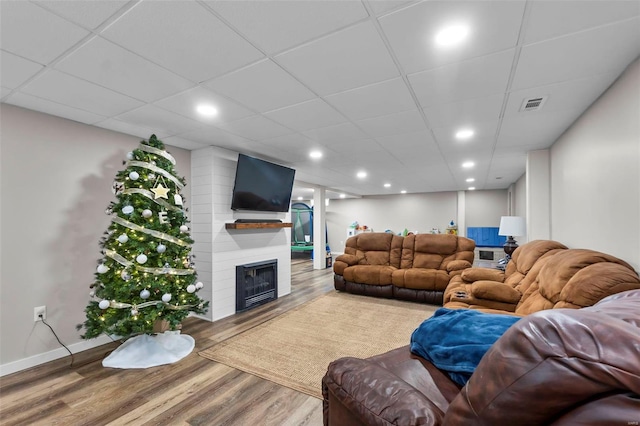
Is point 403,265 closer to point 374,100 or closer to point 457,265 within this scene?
point 457,265

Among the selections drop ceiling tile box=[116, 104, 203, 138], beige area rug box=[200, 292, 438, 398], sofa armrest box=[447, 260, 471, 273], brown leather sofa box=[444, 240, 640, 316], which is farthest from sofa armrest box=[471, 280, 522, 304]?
drop ceiling tile box=[116, 104, 203, 138]

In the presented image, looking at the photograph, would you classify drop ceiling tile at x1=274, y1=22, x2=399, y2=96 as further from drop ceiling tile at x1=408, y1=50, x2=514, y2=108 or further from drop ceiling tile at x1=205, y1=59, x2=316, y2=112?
drop ceiling tile at x1=408, y1=50, x2=514, y2=108

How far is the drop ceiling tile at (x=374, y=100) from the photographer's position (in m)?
2.11

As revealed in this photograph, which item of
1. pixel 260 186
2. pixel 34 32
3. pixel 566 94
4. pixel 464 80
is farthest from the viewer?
pixel 260 186

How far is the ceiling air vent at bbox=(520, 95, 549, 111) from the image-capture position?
2.31 m

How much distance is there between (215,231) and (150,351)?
1.53 metres

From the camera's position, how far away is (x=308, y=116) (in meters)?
2.66

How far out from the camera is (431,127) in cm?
301

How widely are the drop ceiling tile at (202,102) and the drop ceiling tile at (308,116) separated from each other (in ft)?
0.99

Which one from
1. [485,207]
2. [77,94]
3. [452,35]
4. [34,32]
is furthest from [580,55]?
[485,207]

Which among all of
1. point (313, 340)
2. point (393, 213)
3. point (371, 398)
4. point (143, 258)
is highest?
point (393, 213)

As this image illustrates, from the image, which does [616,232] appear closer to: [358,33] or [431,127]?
[431,127]

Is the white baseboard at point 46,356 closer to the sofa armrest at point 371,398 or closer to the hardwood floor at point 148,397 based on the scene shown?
the hardwood floor at point 148,397

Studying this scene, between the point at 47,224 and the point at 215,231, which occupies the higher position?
the point at 47,224
